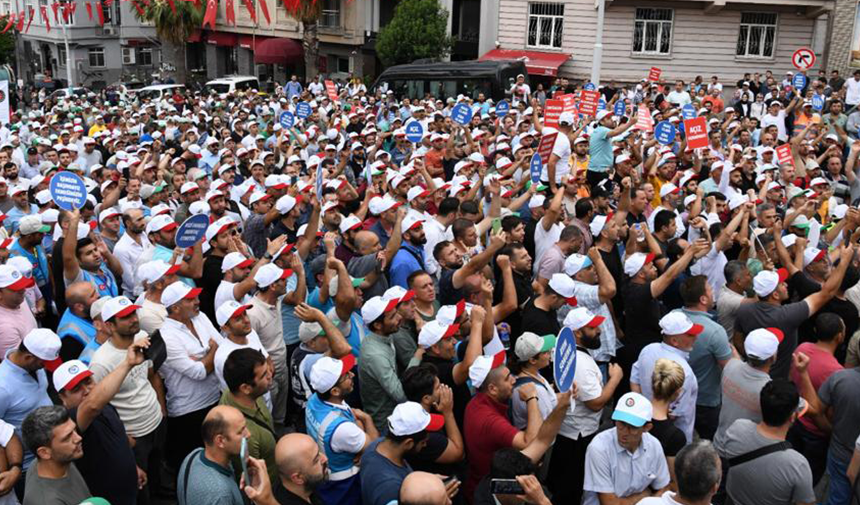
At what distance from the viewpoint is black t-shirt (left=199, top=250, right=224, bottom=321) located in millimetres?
7102

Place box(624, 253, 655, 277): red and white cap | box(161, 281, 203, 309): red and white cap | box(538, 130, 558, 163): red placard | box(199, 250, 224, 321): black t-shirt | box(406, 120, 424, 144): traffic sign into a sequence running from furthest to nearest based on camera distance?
box(406, 120, 424, 144): traffic sign < box(538, 130, 558, 163): red placard < box(199, 250, 224, 321): black t-shirt < box(624, 253, 655, 277): red and white cap < box(161, 281, 203, 309): red and white cap

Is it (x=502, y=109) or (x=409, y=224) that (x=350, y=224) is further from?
(x=502, y=109)

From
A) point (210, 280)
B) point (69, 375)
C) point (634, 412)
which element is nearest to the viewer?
point (634, 412)

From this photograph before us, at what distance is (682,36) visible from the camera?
30922mm

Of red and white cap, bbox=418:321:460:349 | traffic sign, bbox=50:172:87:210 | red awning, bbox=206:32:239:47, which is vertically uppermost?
red awning, bbox=206:32:239:47

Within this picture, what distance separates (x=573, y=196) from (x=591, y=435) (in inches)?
174

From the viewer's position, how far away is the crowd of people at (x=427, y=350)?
13.8ft

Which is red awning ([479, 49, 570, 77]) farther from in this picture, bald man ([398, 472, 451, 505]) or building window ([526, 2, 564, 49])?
bald man ([398, 472, 451, 505])

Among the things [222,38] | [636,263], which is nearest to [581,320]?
[636,263]

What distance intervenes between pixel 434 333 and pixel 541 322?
100 centimetres

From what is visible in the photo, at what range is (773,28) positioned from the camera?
100 ft

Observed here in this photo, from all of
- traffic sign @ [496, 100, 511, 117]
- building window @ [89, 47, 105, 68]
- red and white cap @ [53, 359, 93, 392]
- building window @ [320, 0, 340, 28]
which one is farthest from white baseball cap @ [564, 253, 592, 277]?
building window @ [89, 47, 105, 68]

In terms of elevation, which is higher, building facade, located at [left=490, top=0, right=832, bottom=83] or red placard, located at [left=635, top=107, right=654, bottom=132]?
building facade, located at [left=490, top=0, right=832, bottom=83]

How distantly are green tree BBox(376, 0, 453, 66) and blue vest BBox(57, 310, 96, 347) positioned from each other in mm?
27400
